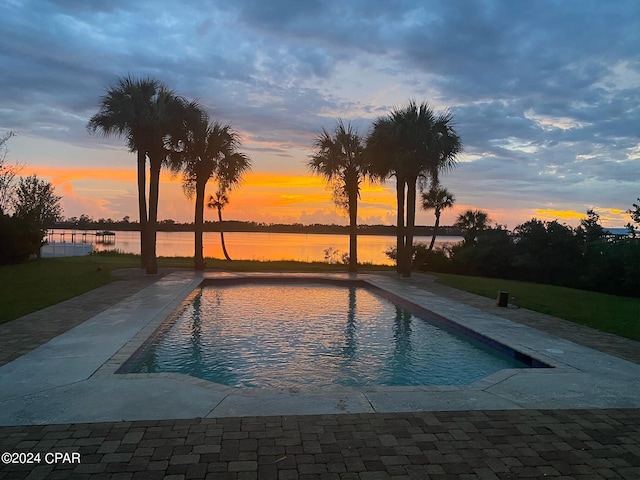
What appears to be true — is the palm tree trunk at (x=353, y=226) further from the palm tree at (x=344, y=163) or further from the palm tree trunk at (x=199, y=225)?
the palm tree trunk at (x=199, y=225)

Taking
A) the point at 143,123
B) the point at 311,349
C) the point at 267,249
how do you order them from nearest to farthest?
the point at 311,349, the point at 143,123, the point at 267,249

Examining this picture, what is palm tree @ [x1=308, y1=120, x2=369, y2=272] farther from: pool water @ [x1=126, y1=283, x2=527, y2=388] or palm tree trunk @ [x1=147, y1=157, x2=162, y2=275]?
pool water @ [x1=126, y1=283, x2=527, y2=388]

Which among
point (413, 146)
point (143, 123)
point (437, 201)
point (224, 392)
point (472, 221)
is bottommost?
point (224, 392)

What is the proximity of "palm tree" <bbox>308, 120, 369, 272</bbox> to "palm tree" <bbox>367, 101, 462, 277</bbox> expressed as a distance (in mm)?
1410

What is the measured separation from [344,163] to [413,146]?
3294 mm

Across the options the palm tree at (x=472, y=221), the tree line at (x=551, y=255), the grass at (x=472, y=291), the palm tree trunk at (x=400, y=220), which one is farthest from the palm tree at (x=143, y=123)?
the palm tree at (x=472, y=221)

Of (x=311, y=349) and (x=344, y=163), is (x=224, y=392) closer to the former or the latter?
(x=311, y=349)

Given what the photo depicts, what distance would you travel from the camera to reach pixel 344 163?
18969mm

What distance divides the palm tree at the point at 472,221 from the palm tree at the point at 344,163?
37.3ft

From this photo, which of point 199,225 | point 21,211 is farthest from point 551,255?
point 21,211

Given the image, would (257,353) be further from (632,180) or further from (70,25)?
(632,180)

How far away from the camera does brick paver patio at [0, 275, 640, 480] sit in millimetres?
2916

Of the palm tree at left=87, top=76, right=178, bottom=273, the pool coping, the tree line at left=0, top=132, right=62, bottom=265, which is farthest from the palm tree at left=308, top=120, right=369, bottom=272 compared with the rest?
the pool coping

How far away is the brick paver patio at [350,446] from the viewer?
292 centimetres
